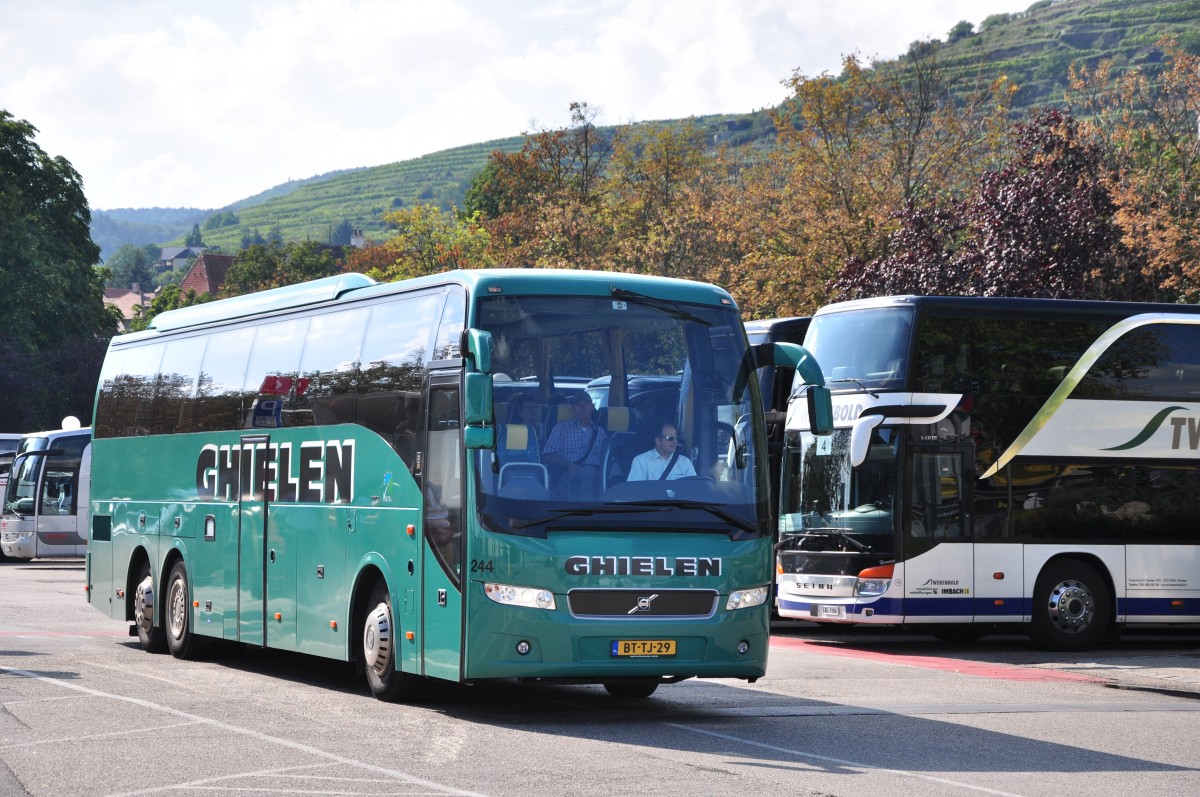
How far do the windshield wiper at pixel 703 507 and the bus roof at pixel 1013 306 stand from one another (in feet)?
26.2

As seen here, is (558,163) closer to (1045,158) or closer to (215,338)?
(1045,158)

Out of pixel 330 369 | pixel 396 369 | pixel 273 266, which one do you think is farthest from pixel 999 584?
pixel 273 266

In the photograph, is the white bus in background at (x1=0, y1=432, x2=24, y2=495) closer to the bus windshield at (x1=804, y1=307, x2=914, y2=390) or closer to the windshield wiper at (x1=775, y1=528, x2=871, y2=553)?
the windshield wiper at (x1=775, y1=528, x2=871, y2=553)

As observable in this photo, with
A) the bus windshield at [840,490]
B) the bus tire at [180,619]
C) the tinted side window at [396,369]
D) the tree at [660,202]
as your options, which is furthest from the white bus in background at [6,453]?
the tinted side window at [396,369]

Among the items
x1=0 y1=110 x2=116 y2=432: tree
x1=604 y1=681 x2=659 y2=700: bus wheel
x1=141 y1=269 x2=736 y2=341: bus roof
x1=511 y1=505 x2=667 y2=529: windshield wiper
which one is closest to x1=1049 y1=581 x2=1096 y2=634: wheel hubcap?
x1=604 y1=681 x2=659 y2=700: bus wheel

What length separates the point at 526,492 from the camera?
40.1 ft

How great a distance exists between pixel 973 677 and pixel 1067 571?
14.6 feet

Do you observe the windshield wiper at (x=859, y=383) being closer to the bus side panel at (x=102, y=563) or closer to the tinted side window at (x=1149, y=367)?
the tinted side window at (x=1149, y=367)

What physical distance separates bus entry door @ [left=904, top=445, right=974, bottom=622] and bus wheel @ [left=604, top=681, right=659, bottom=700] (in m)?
6.83

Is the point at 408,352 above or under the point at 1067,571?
above

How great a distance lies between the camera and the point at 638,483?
1241cm

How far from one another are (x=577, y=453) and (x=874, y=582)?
8999 millimetres

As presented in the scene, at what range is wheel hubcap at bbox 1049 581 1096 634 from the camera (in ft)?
69.0

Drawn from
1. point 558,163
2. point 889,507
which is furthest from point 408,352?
point 558,163
